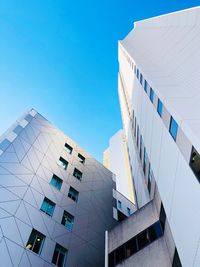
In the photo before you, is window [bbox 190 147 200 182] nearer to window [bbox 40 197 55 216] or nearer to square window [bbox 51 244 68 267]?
square window [bbox 51 244 68 267]

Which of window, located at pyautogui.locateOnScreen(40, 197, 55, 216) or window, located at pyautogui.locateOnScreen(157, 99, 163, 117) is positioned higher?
window, located at pyautogui.locateOnScreen(157, 99, 163, 117)

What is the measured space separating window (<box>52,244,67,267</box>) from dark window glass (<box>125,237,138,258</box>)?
5658 millimetres

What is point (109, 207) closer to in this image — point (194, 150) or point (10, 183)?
point (10, 183)

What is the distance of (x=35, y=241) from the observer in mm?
18984

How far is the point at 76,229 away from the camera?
23.6 metres

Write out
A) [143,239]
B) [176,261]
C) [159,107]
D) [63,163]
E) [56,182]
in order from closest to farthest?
[176,261] → [159,107] → [143,239] → [56,182] → [63,163]

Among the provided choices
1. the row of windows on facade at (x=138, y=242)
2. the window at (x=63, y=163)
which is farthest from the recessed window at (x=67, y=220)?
the window at (x=63, y=163)

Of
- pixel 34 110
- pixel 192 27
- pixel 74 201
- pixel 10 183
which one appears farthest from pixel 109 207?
pixel 192 27

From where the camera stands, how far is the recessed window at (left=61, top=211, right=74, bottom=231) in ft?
75.4

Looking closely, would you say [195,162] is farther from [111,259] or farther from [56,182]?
[56,182]

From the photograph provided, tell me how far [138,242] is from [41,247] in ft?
26.7

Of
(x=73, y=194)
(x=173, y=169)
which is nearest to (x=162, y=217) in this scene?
(x=173, y=169)

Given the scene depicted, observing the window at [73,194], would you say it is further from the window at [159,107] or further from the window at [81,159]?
the window at [159,107]

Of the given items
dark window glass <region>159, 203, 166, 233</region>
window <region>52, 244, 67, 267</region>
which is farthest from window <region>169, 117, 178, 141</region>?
window <region>52, 244, 67, 267</region>
